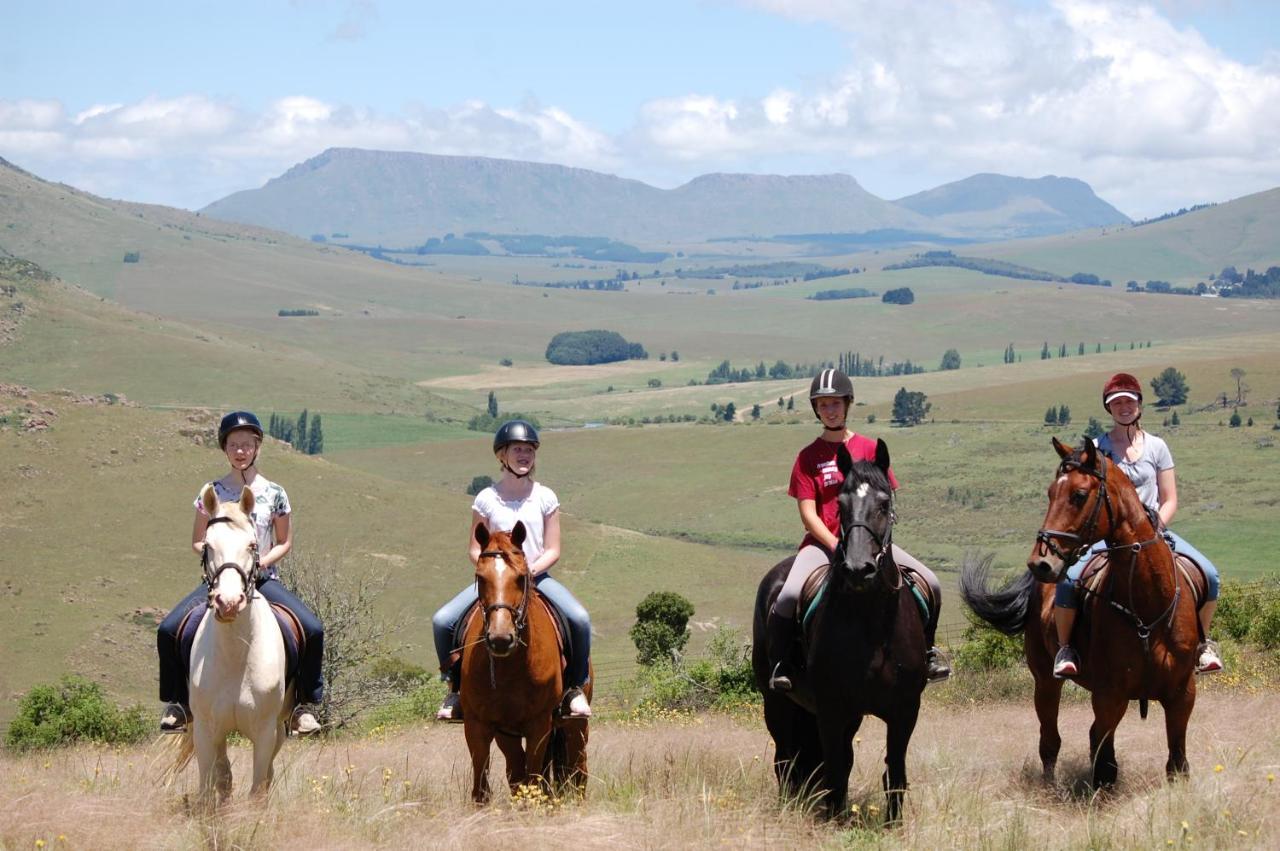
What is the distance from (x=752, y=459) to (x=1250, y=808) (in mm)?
137654

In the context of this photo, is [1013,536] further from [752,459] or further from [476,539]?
[476,539]

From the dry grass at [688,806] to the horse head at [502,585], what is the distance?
1.26 m

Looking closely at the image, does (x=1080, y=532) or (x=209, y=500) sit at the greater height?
(x=209, y=500)

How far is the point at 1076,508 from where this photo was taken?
37.7 ft

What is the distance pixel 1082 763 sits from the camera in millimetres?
13742

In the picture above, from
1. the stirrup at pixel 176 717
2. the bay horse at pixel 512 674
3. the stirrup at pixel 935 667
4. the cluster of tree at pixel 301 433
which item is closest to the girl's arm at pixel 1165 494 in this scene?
the stirrup at pixel 935 667

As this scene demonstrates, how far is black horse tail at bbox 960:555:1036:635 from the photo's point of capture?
1438 centimetres

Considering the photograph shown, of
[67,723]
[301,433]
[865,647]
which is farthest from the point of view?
[301,433]

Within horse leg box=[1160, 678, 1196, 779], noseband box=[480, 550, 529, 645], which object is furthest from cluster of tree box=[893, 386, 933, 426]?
noseband box=[480, 550, 529, 645]

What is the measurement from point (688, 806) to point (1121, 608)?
14.1 ft

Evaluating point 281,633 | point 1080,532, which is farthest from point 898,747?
point 281,633

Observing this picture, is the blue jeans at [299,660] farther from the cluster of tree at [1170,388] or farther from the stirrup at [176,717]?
the cluster of tree at [1170,388]

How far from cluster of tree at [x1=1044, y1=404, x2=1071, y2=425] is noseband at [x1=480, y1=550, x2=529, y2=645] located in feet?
479

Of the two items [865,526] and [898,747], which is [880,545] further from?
[898,747]
